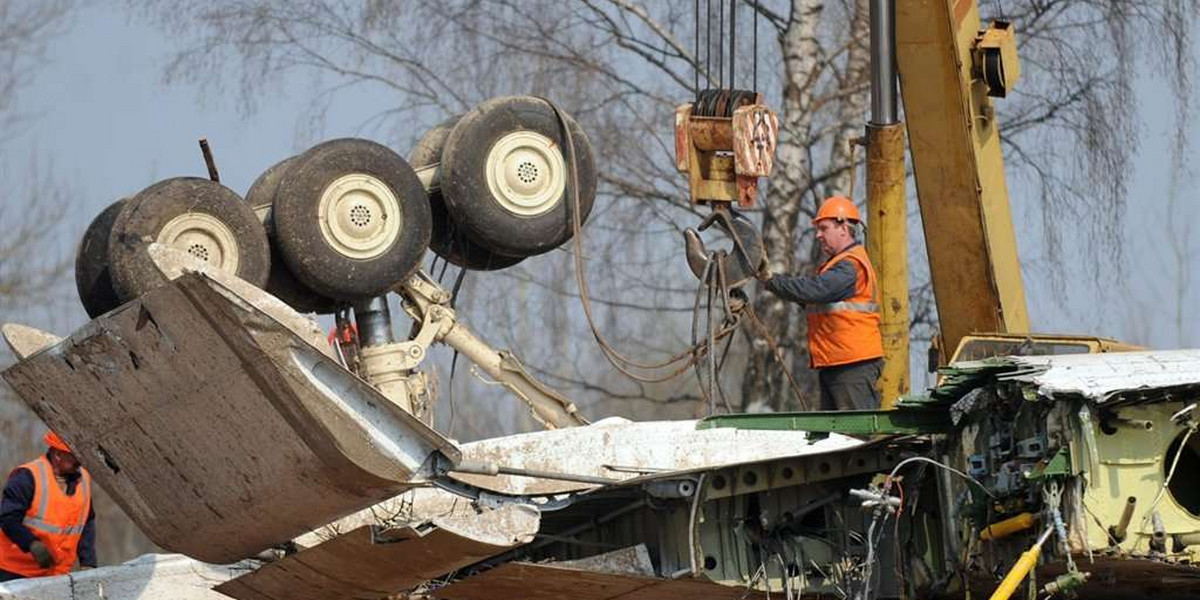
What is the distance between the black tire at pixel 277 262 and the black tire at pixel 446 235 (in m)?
0.80

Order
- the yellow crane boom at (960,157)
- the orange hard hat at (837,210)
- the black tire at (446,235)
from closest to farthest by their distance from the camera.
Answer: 1. the black tire at (446,235)
2. the orange hard hat at (837,210)
3. the yellow crane boom at (960,157)

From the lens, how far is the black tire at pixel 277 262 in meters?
10.5

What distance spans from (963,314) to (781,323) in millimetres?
6834

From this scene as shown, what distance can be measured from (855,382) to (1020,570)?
3.79 m

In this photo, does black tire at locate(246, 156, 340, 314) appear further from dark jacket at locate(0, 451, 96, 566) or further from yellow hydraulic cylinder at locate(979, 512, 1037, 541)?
yellow hydraulic cylinder at locate(979, 512, 1037, 541)

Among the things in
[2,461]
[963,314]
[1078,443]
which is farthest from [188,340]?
[2,461]

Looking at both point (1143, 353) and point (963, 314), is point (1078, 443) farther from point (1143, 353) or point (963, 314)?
point (963, 314)

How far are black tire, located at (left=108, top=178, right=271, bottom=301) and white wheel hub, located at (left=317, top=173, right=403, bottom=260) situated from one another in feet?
1.39

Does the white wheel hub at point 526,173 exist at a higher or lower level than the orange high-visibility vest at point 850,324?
higher

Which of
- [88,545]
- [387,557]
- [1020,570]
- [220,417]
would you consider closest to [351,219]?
[387,557]

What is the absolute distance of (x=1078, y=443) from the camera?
760cm

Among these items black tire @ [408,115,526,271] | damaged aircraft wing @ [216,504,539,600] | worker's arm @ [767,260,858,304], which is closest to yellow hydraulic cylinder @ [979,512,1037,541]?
damaged aircraft wing @ [216,504,539,600]

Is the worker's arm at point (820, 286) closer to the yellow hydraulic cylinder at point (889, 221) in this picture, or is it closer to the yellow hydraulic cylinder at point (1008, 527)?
the yellow hydraulic cylinder at point (889, 221)

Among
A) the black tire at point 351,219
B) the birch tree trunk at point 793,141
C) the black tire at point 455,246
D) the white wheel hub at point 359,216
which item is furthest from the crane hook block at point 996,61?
the birch tree trunk at point 793,141
